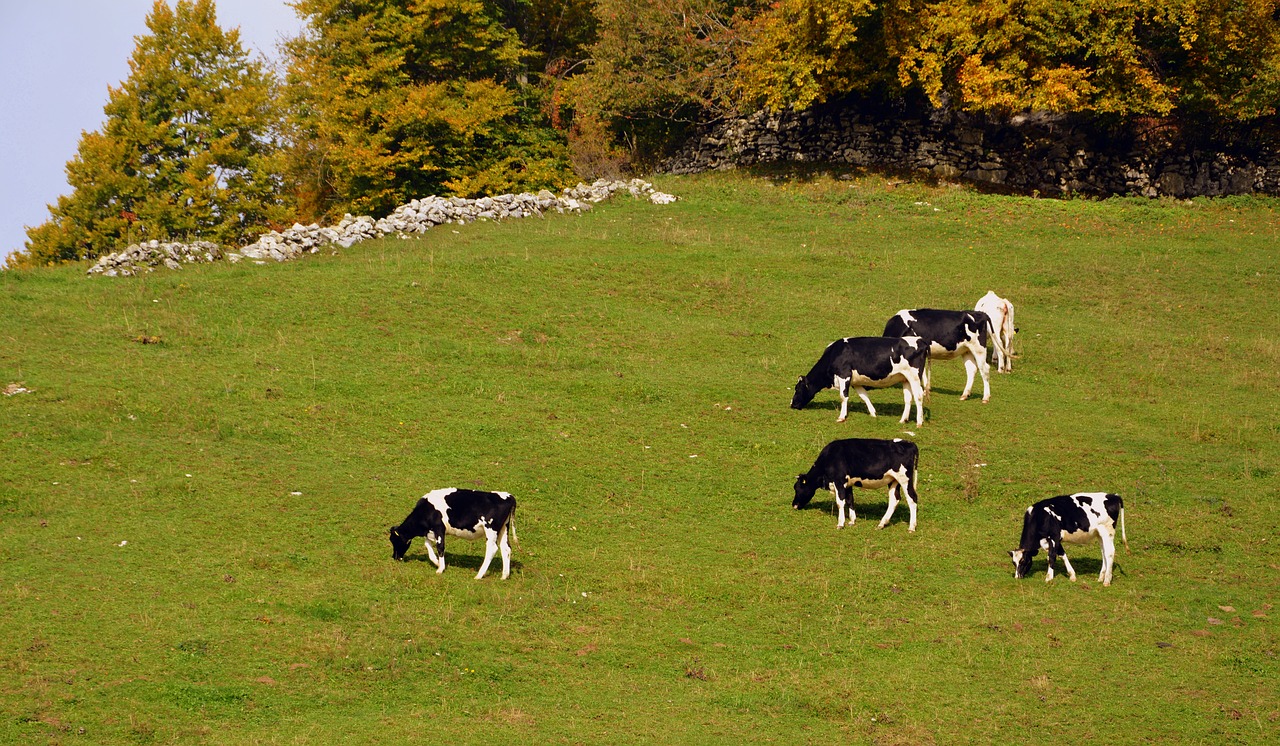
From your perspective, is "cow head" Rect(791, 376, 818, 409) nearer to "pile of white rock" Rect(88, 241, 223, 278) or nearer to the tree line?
"pile of white rock" Rect(88, 241, 223, 278)

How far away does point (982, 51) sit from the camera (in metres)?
46.1

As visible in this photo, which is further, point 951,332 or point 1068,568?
point 951,332

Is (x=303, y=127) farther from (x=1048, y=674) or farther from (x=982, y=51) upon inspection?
(x=1048, y=674)

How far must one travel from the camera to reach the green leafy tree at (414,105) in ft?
171

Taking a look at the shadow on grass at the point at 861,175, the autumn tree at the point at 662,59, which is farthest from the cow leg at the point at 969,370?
the autumn tree at the point at 662,59

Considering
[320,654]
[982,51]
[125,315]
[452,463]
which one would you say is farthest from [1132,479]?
[982,51]


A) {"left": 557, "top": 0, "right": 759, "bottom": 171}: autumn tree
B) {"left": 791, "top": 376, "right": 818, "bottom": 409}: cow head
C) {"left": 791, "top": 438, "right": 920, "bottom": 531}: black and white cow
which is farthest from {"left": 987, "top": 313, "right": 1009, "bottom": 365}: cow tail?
{"left": 557, "top": 0, "right": 759, "bottom": 171}: autumn tree

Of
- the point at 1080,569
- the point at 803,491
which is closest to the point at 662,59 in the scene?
the point at 803,491

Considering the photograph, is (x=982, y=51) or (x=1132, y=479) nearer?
(x=1132, y=479)

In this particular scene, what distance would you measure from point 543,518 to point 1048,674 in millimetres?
8204

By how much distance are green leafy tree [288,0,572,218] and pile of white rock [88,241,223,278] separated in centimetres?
1732

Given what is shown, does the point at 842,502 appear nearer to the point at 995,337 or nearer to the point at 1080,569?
the point at 1080,569

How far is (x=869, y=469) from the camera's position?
19906mm

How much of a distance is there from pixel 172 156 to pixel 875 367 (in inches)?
1529
